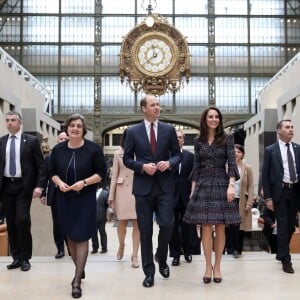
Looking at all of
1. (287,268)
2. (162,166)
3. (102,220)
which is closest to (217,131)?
(162,166)

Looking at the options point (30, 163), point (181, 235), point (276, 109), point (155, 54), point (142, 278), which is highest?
point (155, 54)

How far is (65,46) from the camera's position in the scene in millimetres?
28516

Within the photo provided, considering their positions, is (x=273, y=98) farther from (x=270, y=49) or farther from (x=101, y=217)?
(x=101, y=217)

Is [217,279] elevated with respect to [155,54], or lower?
lower

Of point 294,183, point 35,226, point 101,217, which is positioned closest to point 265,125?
point 101,217

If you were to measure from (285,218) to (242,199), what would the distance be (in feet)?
4.21

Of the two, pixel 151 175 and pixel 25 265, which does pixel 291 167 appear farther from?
pixel 25 265

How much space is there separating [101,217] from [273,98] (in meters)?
12.9

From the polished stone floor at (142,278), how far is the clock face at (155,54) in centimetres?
1537

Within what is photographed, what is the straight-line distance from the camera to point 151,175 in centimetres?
450

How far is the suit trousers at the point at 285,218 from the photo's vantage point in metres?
5.17

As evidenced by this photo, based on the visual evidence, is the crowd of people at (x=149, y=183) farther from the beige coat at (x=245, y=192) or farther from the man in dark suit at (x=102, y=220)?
the man in dark suit at (x=102, y=220)

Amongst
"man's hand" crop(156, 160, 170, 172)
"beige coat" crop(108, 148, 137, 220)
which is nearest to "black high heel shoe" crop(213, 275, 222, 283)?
"man's hand" crop(156, 160, 170, 172)

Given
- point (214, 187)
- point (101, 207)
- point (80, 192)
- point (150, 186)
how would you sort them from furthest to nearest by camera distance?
point (101, 207) → point (214, 187) → point (150, 186) → point (80, 192)
